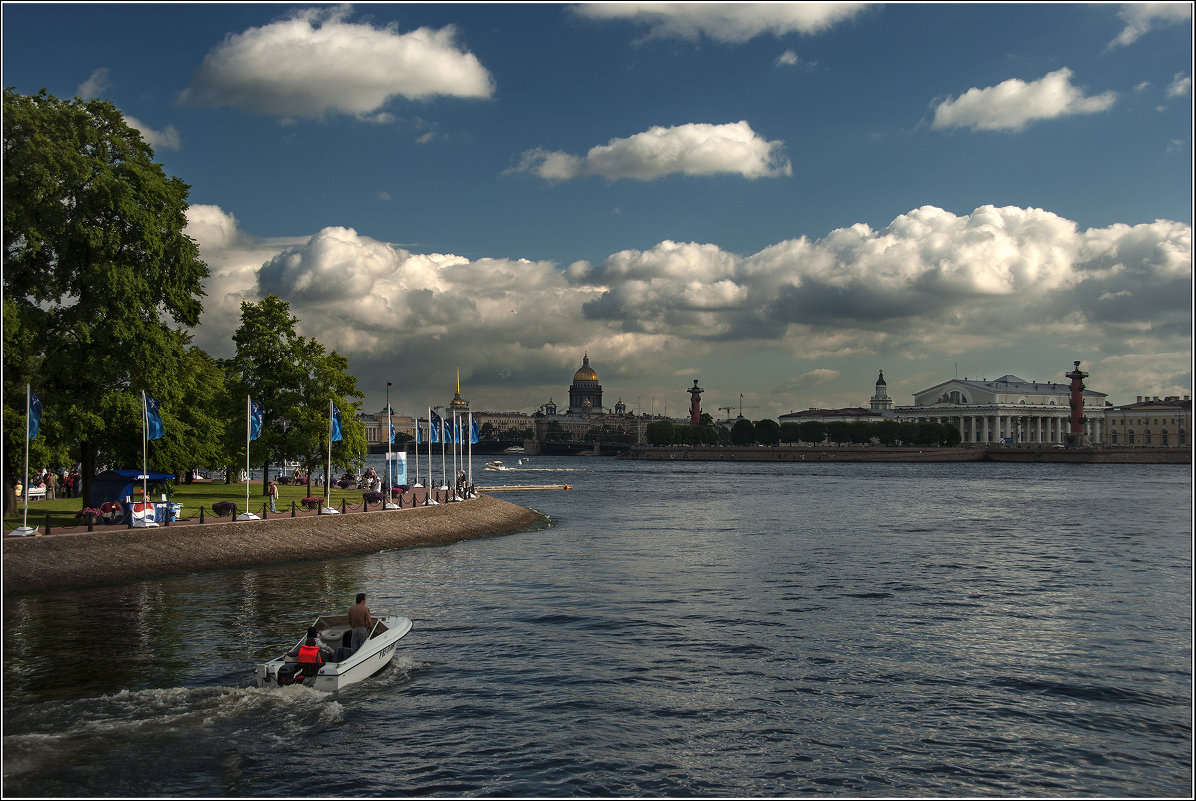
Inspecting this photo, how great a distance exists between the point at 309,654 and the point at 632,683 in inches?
278

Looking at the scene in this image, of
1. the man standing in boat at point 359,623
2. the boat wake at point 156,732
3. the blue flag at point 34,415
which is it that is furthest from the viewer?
the blue flag at point 34,415

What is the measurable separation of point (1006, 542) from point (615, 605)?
28.7 meters

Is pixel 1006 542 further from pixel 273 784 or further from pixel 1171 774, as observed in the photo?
pixel 273 784

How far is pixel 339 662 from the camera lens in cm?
2170

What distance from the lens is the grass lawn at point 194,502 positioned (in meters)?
39.3

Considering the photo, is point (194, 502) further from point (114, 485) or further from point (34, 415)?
point (34, 415)

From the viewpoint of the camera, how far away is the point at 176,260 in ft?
135

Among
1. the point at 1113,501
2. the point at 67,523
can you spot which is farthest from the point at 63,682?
the point at 1113,501

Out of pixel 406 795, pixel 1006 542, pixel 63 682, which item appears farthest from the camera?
pixel 1006 542

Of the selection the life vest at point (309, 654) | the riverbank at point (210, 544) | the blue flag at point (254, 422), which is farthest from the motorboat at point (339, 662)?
the blue flag at point (254, 422)

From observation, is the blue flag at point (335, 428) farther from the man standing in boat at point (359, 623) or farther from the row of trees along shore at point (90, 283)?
the man standing in boat at point (359, 623)

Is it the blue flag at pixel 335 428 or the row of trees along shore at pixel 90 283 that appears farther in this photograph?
the blue flag at pixel 335 428

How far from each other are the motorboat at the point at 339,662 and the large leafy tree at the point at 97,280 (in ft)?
55.8

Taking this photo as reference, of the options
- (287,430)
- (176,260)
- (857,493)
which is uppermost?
(176,260)
